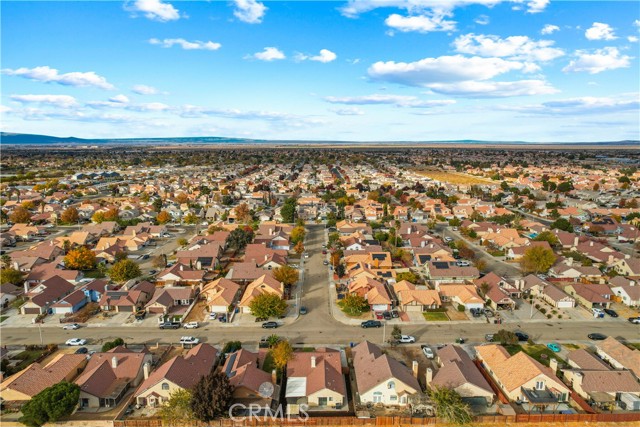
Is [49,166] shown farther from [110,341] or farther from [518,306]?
[518,306]

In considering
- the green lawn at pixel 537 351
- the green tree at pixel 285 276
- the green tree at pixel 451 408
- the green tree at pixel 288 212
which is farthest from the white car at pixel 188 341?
the green tree at pixel 288 212

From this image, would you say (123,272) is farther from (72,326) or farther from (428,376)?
(428,376)

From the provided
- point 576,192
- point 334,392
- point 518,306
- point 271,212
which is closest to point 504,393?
point 334,392

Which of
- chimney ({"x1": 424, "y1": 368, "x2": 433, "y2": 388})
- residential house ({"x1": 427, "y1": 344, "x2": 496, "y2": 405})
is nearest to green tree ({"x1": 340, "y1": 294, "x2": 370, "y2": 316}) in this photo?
residential house ({"x1": 427, "y1": 344, "x2": 496, "y2": 405})

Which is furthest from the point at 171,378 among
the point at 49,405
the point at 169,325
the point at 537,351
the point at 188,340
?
the point at 537,351

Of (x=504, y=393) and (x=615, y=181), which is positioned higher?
(x=615, y=181)
